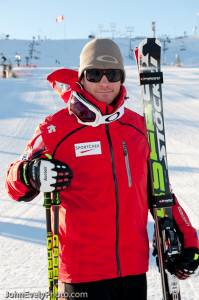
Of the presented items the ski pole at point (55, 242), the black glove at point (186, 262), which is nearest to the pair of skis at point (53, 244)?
the ski pole at point (55, 242)

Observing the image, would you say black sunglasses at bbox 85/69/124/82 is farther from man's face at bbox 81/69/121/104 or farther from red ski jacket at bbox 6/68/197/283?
red ski jacket at bbox 6/68/197/283

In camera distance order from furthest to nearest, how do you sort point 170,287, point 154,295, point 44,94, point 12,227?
point 44,94 < point 12,227 < point 154,295 < point 170,287

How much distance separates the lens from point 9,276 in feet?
12.5

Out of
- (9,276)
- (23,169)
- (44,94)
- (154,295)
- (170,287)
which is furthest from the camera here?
(44,94)

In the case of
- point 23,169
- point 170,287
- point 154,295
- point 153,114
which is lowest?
point 154,295

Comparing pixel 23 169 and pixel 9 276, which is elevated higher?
pixel 23 169

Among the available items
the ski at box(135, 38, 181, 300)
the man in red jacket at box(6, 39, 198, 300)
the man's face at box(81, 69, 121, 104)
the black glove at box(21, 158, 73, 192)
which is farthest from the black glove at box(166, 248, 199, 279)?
the man's face at box(81, 69, 121, 104)

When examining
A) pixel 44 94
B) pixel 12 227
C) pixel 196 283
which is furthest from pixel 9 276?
pixel 44 94

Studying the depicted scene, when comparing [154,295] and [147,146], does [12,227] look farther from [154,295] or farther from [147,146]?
[147,146]

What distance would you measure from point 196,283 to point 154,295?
1.23 feet

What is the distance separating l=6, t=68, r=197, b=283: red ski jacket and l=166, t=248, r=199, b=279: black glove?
28 centimetres

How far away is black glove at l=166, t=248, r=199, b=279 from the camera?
242 centimetres

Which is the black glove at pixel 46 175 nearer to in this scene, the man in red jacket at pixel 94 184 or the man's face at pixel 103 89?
the man in red jacket at pixel 94 184

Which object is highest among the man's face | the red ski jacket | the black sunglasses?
the black sunglasses
